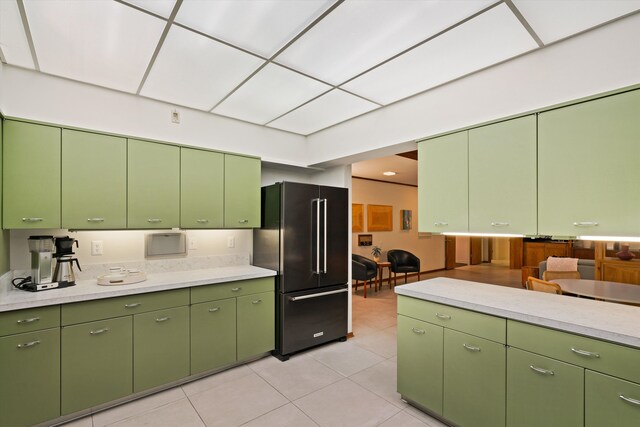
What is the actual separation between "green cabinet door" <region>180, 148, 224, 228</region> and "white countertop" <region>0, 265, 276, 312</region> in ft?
1.68

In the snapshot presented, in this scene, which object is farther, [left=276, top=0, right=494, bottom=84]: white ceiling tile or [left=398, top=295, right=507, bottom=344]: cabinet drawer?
[left=398, top=295, right=507, bottom=344]: cabinet drawer

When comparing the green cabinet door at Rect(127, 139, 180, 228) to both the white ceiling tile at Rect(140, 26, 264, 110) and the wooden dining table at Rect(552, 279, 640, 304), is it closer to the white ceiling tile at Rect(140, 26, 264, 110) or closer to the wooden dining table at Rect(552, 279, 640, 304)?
the white ceiling tile at Rect(140, 26, 264, 110)

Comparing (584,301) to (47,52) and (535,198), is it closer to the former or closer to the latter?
(535,198)

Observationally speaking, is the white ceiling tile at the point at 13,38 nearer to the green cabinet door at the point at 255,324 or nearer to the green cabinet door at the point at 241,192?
the green cabinet door at the point at 241,192

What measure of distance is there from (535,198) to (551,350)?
37.8 inches

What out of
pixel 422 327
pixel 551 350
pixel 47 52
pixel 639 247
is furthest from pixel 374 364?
pixel 639 247

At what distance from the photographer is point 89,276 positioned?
8.87 ft

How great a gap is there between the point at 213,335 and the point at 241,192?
148cm

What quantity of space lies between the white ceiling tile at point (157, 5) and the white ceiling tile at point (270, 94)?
29.7 inches

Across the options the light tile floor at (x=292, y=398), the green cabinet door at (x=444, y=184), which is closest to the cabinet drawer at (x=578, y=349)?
the green cabinet door at (x=444, y=184)

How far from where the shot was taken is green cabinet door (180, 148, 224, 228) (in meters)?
2.96

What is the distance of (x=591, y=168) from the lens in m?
1.81

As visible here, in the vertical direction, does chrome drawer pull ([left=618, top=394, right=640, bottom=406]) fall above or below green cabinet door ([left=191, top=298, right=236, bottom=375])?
above

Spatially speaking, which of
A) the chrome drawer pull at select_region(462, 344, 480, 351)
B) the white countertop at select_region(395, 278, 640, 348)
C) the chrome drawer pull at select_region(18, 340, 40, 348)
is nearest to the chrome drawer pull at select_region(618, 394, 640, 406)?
the white countertop at select_region(395, 278, 640, 348)
